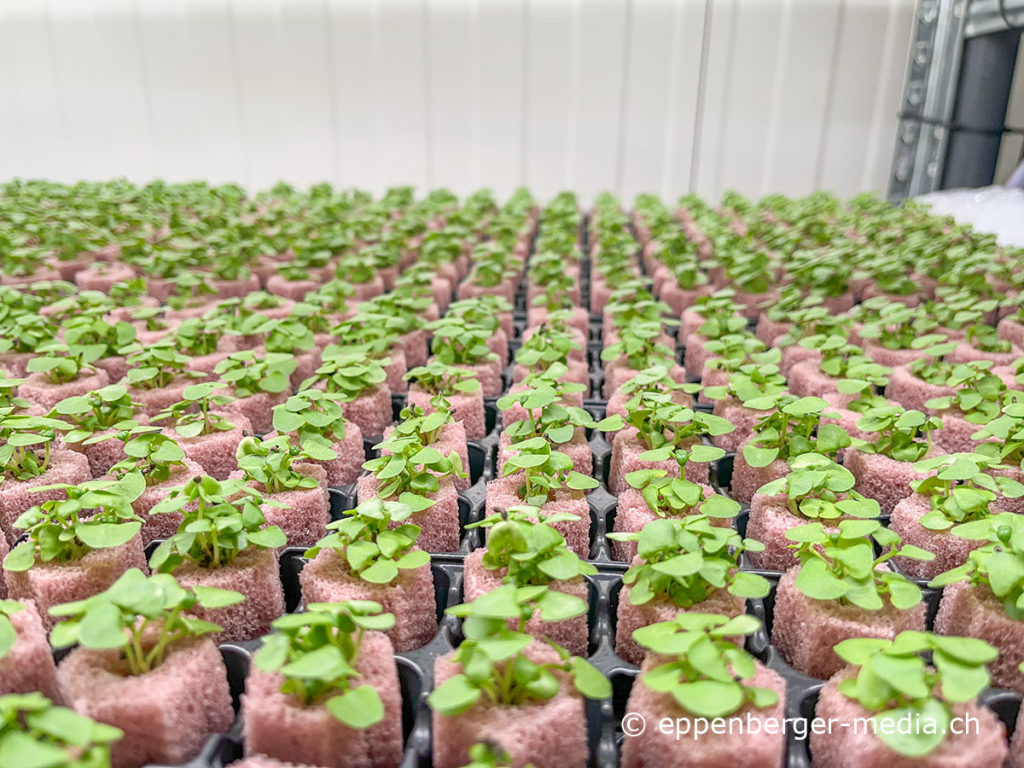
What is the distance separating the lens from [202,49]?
4988 mm

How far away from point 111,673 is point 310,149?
503 centimetres

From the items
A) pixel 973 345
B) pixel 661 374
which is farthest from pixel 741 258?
pixel 661 374

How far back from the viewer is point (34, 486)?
946 mm

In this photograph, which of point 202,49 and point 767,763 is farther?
point 202,49

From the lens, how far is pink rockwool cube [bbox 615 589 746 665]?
0.76 meters

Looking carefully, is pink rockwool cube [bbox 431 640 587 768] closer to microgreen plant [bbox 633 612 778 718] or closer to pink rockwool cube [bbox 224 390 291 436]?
microgreen plant [bbox 633 612 778 718]

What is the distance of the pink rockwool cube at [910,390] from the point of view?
128 centimetres

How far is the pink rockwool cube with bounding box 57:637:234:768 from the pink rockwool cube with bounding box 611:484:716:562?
494 millimetres

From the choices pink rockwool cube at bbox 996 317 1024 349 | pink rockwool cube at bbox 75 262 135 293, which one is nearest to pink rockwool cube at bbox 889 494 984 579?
pink rockwool cube at bbox 996 317 1024 349

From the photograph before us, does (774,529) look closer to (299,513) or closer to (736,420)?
(736,420)

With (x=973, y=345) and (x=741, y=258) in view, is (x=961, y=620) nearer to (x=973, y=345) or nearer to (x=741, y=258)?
(x=973, y=345)

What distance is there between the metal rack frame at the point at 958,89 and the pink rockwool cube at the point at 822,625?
318 centimetres

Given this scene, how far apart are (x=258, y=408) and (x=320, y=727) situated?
78 cm

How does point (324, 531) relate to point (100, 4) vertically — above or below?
below
